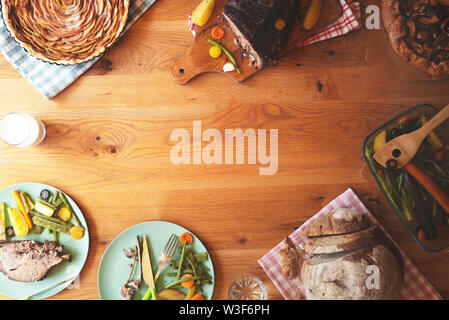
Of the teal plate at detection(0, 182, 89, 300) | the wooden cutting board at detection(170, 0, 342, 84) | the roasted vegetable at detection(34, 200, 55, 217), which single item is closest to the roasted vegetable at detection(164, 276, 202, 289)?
the teal plate at detection(0, 182, 89, 300)

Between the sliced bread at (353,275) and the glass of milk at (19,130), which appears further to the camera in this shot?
the glass of milk at (19,130)

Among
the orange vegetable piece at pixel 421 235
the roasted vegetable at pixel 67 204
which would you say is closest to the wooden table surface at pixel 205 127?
the roasted vegetable at pixel 67 204

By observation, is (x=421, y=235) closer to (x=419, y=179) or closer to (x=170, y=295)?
(x=419, y=179)

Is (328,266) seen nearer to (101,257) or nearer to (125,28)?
(101,257)

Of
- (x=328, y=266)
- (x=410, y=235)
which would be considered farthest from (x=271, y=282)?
(x=410, y=235)

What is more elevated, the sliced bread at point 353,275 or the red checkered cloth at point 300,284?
the sliced bread at point 353,275

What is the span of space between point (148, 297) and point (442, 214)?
1254mm

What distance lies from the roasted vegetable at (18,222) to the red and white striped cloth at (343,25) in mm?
1091

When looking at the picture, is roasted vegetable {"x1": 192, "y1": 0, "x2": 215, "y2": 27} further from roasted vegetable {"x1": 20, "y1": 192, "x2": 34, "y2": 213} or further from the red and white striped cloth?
roasted vegetable {"x1": 20, "y1": 192, "x2": 34, "y2": 213}

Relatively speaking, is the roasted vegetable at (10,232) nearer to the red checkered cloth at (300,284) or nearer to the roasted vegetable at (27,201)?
the roasted vegetable at (27,201)

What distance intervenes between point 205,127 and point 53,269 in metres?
0.90

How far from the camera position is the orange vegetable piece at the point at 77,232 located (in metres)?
1.45

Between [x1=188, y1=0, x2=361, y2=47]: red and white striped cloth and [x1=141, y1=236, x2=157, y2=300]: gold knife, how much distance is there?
96cm

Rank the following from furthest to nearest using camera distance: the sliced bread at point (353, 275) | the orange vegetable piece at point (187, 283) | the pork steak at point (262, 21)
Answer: the orange vegetable piece at point (187, 283) < the pork steak at point (262, 21) < the sliced bread at point (353, 275)
